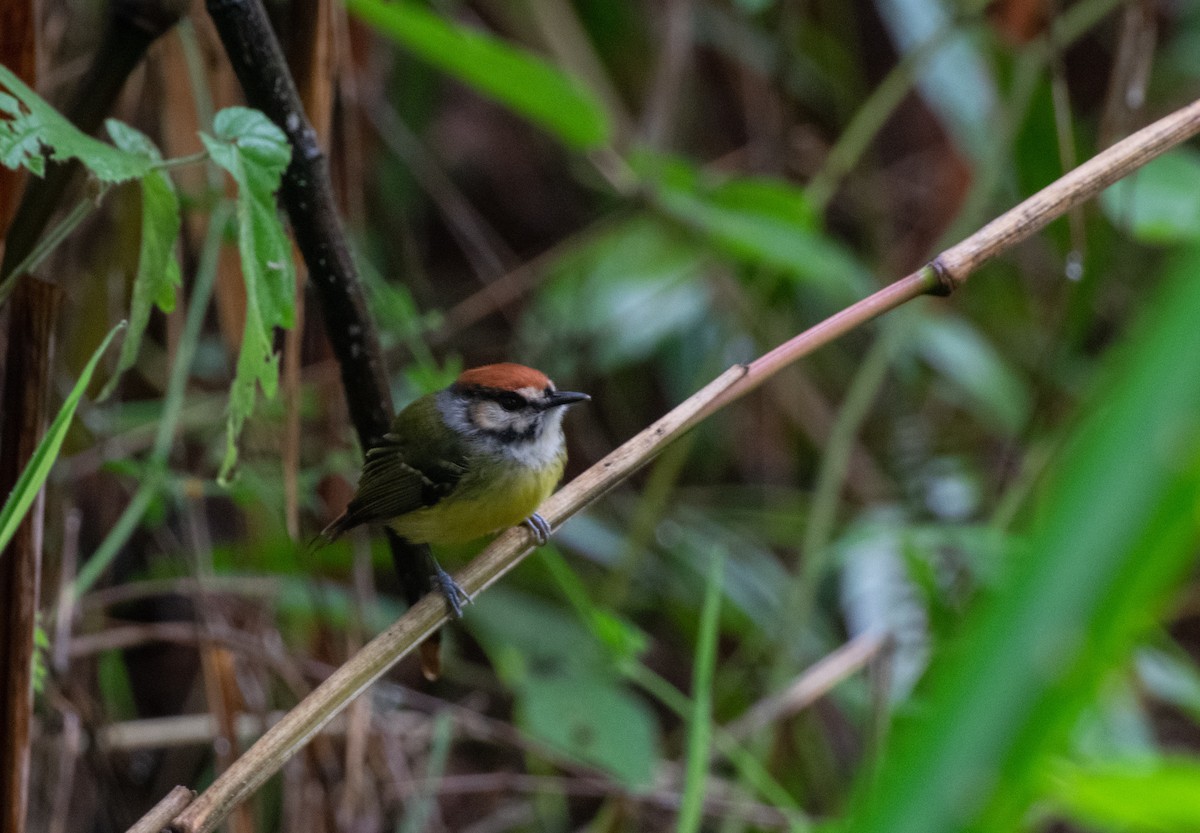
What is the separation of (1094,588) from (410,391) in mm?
3227

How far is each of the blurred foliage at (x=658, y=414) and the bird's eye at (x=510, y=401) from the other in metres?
0.30

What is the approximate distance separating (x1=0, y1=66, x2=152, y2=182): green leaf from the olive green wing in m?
0.91

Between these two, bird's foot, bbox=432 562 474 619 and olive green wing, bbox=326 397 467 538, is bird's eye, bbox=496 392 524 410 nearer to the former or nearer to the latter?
olive green wing, bbox=326 397 467 538

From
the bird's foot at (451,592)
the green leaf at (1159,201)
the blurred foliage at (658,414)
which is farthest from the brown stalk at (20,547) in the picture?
the green leaf at (1159,201)

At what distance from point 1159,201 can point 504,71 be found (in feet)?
5.14

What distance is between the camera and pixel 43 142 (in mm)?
1521

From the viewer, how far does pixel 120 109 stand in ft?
8.69

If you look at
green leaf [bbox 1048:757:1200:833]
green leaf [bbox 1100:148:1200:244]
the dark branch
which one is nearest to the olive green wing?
the dark branch

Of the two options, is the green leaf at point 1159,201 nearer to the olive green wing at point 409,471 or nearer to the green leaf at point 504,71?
the green leaf at point 504,71

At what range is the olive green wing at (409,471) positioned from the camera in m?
2.50

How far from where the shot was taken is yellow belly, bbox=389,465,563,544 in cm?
264

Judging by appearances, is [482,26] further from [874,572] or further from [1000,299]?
[874,572]

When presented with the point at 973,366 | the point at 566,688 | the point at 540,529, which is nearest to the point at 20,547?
the point at 540,529

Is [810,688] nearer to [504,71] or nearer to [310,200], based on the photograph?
[504,71]
